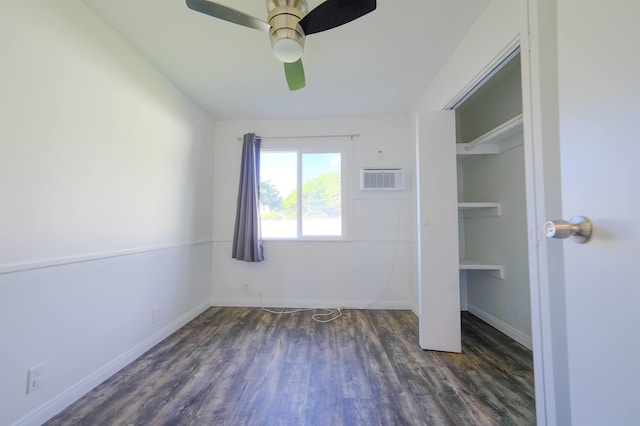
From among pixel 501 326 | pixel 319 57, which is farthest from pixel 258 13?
pixel 501 326

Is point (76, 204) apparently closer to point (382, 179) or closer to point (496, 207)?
point (382, 179)

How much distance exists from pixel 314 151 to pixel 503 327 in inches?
108

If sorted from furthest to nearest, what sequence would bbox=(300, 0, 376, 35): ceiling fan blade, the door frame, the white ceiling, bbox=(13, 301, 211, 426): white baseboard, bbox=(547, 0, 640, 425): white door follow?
the white ceiling < bbox=(13, 301, 211, 426): white baseboard < bbox=(300, 0, 376, 35): ceiling fan blade < the door frame < bbox=(547, 0, 640, 425): white door

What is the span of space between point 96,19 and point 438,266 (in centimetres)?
300

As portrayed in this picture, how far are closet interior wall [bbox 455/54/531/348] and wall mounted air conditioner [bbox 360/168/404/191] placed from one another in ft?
2.35

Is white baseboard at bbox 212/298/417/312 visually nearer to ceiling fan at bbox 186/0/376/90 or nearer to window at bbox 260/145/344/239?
window at bbox 260/145/344/239

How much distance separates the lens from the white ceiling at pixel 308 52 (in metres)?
1.59

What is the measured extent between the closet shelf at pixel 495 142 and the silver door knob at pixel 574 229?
1.74 m

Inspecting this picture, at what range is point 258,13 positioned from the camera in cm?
158

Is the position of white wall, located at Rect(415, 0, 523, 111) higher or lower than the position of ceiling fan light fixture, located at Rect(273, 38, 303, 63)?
higher

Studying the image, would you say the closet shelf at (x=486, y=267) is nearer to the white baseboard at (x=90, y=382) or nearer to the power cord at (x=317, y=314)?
the power cord at (x=317, y=314)

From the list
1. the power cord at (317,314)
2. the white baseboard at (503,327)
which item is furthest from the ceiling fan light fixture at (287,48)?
the white baseboard at (503,327)

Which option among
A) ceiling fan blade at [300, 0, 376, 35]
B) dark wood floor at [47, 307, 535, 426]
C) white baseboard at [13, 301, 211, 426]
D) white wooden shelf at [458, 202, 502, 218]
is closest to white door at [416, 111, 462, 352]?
dark wood floor at [47, 307, 535, 426]

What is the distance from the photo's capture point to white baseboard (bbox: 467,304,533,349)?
7.04ft
